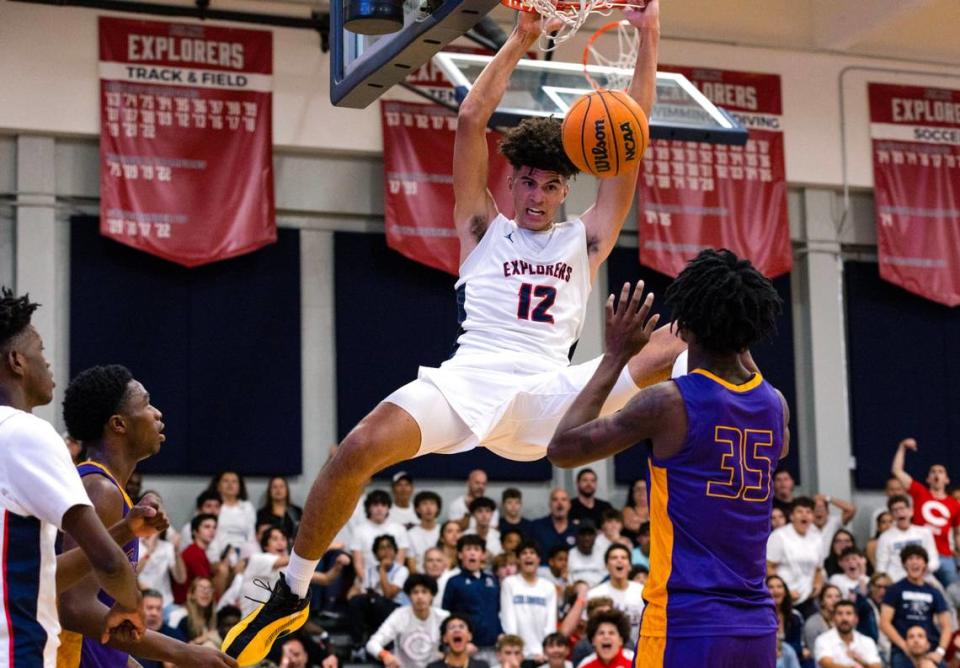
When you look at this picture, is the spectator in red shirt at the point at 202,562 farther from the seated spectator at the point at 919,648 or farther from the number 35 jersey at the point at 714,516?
the number 35 jersey at the point at 714,516

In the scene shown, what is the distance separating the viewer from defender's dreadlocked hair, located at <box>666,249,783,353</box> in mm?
4641

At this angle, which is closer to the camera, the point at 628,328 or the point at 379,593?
the point at 628,328

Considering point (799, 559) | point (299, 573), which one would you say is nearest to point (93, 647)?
point (299, 573)

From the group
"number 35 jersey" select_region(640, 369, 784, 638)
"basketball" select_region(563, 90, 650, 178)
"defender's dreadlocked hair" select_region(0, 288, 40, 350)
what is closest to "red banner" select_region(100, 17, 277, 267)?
"basketball" select_region(563, 90, 650, 178)

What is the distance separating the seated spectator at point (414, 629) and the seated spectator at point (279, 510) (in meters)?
2.04

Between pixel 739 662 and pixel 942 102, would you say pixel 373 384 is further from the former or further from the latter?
pixel 739 662

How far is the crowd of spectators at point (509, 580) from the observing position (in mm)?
12438

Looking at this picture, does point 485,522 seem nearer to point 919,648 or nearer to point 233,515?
point 233,515

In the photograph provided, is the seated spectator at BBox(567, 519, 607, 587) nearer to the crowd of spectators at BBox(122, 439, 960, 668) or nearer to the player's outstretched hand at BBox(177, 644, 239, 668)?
the crowd of spectators at BBox(122, 439, 960, 668)

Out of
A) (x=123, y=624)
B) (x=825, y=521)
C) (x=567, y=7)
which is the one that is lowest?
(x=825, y=521)

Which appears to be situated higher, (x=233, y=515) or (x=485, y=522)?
(x=233, y=515)

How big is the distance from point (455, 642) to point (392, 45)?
6530mm

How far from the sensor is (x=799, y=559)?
49.4 ft

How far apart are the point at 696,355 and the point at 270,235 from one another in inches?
470
